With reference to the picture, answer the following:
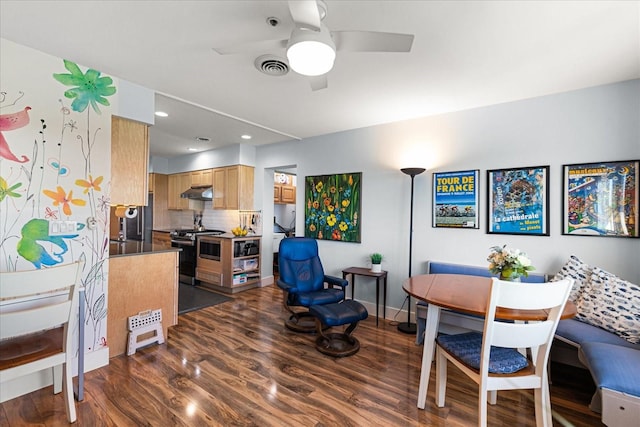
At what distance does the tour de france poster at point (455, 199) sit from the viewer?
3.16 metres

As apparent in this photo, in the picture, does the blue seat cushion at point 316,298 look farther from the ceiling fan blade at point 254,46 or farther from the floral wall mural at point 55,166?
the ceiling fan blade at point 254,46

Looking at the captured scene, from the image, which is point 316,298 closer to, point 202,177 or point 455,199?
point 455,199

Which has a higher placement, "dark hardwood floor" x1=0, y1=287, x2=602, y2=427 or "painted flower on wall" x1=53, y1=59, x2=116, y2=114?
"painted flower on wall" x1=53, y1=59, x2=116, y2=114

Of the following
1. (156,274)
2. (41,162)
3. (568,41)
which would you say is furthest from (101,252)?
(568,41)

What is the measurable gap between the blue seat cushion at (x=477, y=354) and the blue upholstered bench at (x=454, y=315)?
0.84 meters

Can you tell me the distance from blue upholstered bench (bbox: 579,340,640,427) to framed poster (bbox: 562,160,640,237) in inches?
45.7

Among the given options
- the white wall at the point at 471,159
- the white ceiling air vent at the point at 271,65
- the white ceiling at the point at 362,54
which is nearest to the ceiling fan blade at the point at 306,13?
the white ceiling at the point at 362,54

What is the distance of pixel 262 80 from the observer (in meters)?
2.57

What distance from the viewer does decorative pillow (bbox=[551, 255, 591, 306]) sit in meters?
2.46

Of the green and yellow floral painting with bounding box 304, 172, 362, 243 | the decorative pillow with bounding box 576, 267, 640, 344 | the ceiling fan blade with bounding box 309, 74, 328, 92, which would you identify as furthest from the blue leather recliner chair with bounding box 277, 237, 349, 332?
the decorative pillow with bounding box 576, 267, 640, 344

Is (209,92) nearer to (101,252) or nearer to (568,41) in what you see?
(101,252)

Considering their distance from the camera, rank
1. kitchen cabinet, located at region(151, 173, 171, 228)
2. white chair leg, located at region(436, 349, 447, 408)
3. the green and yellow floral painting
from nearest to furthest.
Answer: white chair leg, located at region(436, 349, 447, 408) < the green and yellow floral painting < kitchen cabinet, located at region(151, 173, 171, 228)

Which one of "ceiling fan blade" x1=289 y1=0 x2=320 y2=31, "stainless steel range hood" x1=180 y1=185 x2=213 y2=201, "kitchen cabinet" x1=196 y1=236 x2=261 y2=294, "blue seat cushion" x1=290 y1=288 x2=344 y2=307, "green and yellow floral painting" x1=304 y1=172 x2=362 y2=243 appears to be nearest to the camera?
"ceiling fan blade" x1=289 y1=0 x2=320 y2=31

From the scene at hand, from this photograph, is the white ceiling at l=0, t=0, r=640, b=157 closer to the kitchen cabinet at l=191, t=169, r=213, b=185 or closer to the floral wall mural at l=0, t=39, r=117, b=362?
the floral wall mural at l=0, t=39, r=117, b=362
